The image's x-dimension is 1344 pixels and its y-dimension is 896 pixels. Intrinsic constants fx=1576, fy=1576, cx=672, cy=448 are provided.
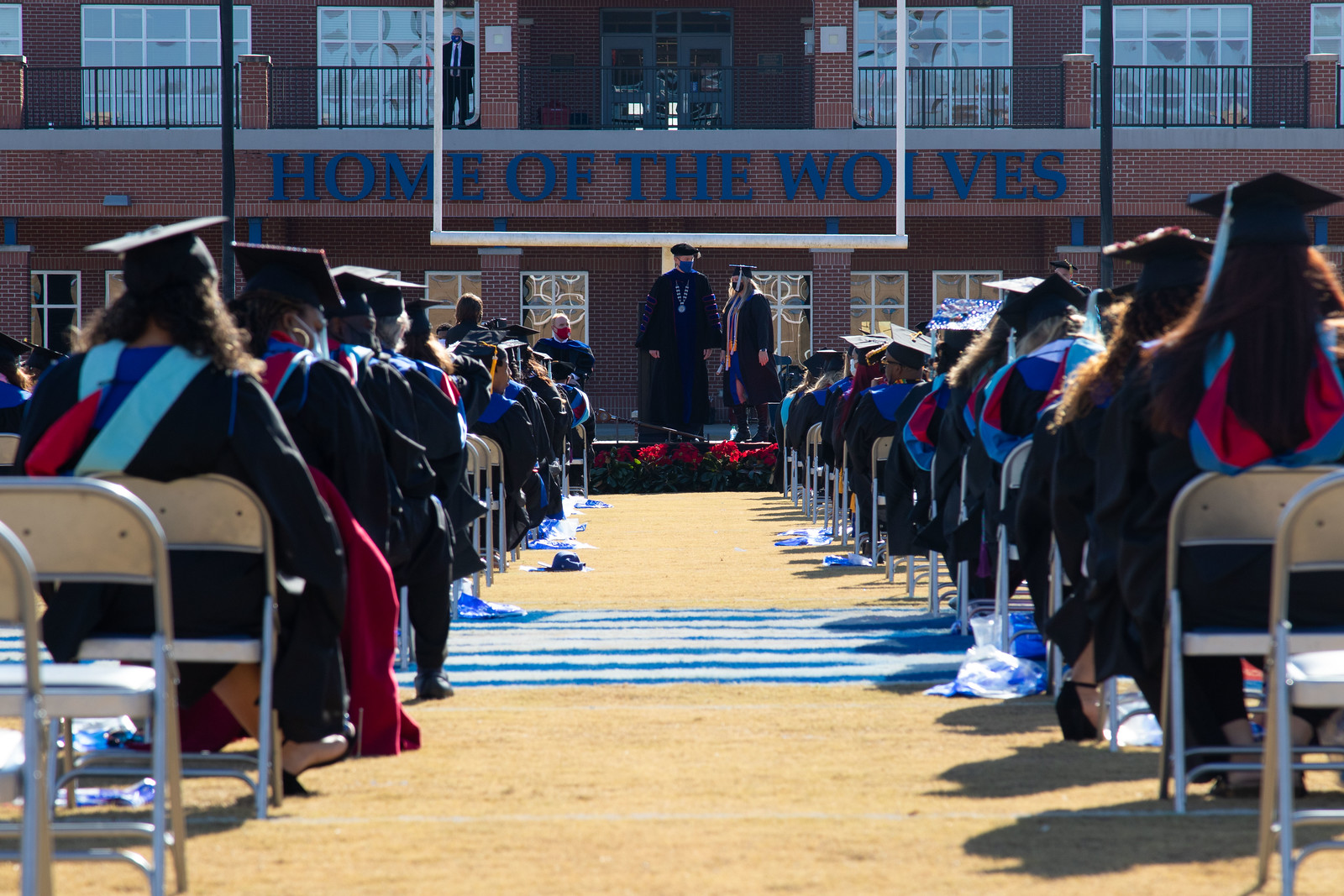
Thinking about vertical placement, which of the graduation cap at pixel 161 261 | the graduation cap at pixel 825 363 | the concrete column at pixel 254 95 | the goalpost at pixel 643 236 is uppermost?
the concrete column at pixel 254 95

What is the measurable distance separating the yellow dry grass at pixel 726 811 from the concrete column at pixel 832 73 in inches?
781

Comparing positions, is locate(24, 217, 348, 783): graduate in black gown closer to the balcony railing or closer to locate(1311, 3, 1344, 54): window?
the balcony railing

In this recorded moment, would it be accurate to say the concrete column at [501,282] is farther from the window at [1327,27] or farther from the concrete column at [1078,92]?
the window at [1327,27]

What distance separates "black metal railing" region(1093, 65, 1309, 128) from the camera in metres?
26.3

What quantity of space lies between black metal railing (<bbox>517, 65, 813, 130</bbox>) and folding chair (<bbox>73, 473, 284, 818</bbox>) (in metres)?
22.7

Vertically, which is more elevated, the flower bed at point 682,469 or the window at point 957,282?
the window at point 957,282

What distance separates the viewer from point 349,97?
26.8 metres

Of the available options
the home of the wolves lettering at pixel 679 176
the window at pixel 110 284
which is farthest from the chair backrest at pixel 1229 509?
the window at pixel 110 284

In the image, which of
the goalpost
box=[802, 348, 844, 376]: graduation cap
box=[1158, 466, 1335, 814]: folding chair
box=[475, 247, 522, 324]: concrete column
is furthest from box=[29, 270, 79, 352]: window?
box=[1158, 466, 1335, 814]: folding chair

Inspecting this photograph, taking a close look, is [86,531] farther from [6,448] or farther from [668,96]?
[668,96]

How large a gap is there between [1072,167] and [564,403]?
43.8ft

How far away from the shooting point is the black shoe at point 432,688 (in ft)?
18.9

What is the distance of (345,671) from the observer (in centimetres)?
429

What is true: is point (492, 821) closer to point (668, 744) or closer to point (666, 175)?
point (668, 744)
